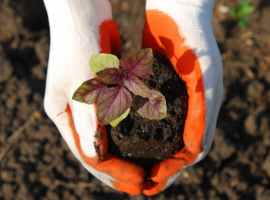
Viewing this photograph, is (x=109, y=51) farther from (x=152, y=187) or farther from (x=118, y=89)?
(x=152, y=187)

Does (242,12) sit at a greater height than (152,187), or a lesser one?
greater

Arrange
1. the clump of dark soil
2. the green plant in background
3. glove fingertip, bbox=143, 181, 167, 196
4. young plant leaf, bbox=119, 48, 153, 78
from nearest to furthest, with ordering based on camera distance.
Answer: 1. young plant leaf, bbox=119, 48, 153, 78
2. the clump of dark soil
3. glove fingertip, bbox=143, 181, 167, 196
4. the green plant in background

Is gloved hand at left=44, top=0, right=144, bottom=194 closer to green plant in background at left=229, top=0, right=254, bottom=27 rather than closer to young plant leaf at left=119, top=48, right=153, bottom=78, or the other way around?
young plant leaf at left=119, top=48, right=153, bottom=78

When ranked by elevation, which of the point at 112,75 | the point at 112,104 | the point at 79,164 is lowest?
the point at 79,164

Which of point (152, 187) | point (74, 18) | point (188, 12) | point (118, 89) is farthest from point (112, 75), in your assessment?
point (152, 187)

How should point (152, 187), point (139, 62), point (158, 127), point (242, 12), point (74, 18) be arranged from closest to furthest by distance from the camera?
1. point (139, 62)
2. point (158, 127)
3. point (74, 18)
4. point (152, 187)
5. point (242, 12)

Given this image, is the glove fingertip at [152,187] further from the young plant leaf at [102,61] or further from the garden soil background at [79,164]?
the young plant leaf at [102,61]

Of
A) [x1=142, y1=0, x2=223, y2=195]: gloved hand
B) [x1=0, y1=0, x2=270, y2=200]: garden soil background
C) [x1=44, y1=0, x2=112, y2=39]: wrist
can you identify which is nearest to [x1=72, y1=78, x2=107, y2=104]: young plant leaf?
[x1=44, y1=0, x2=112, y2=39]: wrist
